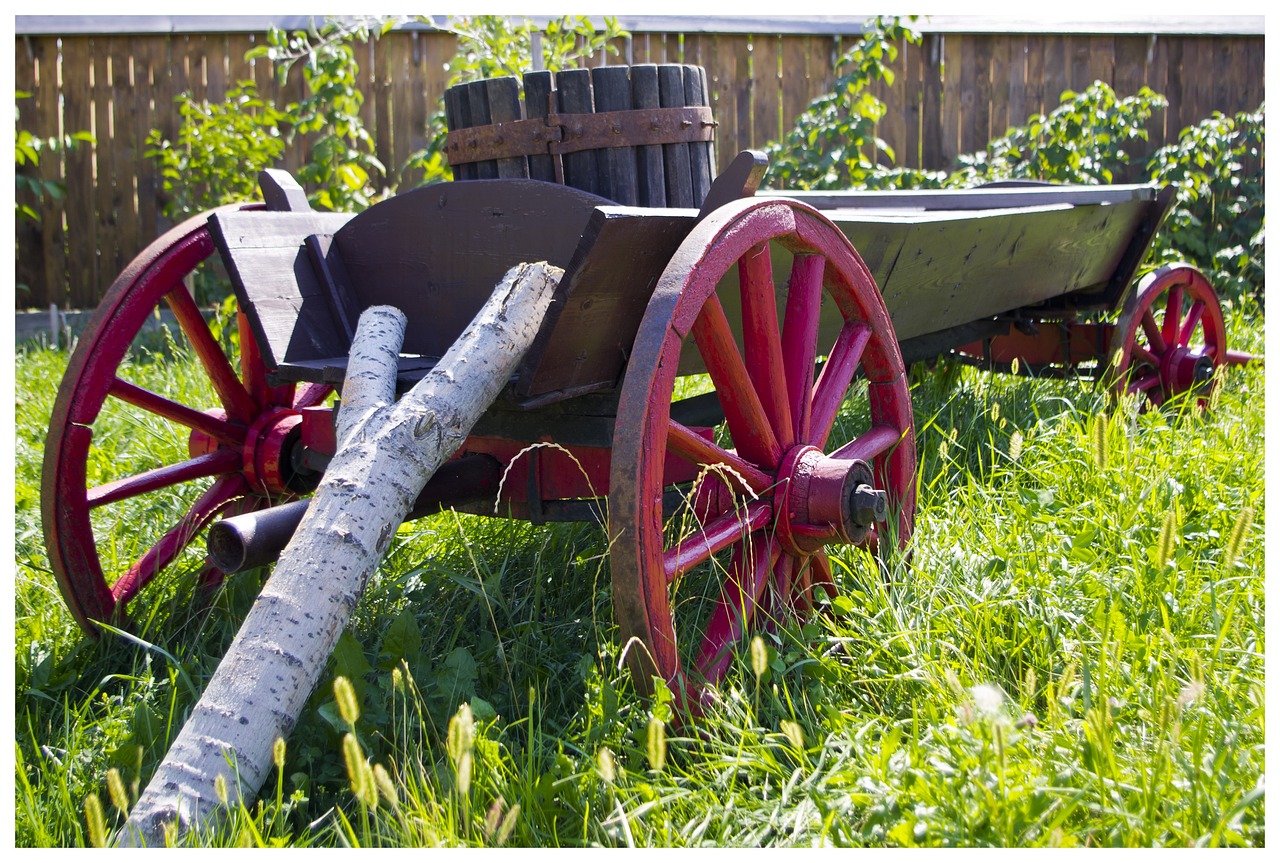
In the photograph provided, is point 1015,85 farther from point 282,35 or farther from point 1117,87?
point 282,35

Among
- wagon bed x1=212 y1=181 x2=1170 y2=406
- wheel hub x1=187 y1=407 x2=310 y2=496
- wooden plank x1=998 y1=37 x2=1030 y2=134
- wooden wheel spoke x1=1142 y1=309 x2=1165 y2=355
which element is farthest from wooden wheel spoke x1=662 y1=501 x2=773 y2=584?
wooden plank x1=998 y1=37 x2=1030 y2=134

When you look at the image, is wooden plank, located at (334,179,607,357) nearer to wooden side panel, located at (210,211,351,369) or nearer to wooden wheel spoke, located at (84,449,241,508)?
wooden side panel, located at (210,211,351,369)

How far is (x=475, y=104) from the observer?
277 cm

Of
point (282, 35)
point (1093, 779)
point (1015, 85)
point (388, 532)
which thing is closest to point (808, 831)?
point (1093, 779)

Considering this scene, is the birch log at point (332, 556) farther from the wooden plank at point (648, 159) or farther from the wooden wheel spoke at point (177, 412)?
the wooden wheel spoke at point (177, 412)

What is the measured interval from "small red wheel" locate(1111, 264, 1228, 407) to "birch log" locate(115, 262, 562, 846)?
9.38ft

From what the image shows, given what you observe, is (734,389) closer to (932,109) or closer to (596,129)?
(596,129)

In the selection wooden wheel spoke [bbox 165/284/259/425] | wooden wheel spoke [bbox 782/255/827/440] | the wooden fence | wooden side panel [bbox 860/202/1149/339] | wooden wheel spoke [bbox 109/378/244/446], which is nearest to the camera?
wooden wheel spoke [bbox 782/255/827/440]

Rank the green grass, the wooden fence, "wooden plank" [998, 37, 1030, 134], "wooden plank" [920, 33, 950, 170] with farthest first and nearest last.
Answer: "wooden plank" [998, 37, 1030, 134] → "wooden plank" [920, 33, 950, 170] → the wooden fence → the green grass

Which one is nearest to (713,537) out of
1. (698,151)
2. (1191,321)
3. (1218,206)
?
(698,151)

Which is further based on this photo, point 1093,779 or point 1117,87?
point 1117,87

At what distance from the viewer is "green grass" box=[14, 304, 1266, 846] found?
161 cm

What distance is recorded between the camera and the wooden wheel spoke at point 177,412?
9.01 feet

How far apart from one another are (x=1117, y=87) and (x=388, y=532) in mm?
7897
